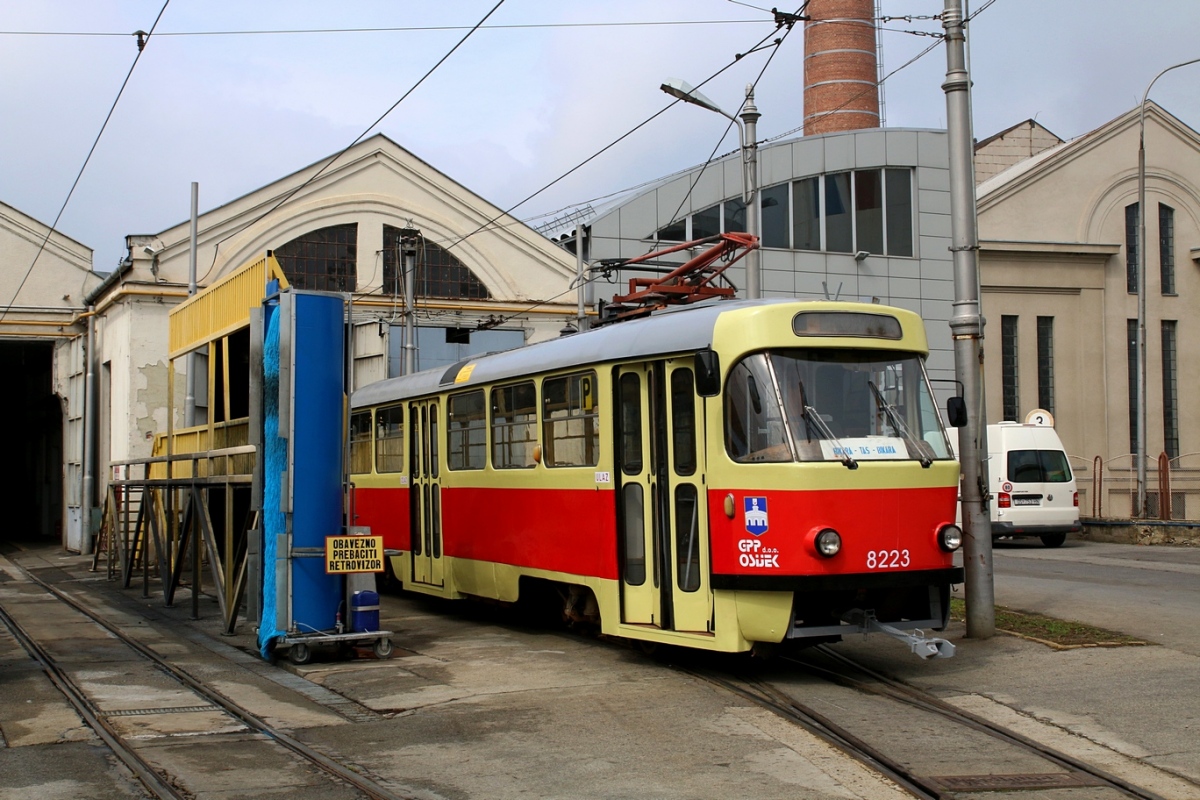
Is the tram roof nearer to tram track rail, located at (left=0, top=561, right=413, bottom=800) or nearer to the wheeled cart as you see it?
the wheeled cart

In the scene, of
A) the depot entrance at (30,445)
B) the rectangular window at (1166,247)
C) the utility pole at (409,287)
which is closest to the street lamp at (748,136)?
the utility pole at (409,287)

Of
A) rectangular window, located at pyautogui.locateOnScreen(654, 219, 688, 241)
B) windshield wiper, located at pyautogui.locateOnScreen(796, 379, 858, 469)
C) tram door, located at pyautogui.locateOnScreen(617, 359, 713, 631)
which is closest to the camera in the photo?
windshield wiper, located at pyautogui.locateOnScreen(796, 379, 858, 469)

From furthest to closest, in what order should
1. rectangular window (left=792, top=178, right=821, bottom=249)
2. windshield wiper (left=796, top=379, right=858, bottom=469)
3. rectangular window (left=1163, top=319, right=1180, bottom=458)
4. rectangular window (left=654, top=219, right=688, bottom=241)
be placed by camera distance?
rectangular window (left=1163, top=319, right=1180, bottom=458)
rectangular window (left=792, top=178, right=821, bottom=249)
rectangular window (left=654, top=219, right=688, bottom=241)
windshield wiper (left=796, top=379, right=858, bottom=469)

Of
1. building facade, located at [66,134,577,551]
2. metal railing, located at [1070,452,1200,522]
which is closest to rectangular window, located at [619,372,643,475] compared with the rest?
building facade, located at [66,134,577,551]

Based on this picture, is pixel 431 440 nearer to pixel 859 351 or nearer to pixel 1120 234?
pixel 859 351

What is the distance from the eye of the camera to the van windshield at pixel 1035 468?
78.5 ft

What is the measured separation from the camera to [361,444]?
1709 cm

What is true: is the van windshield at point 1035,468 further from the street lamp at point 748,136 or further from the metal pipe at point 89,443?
the metal pipe at point 89,443

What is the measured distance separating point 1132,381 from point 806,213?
1129 centimetres

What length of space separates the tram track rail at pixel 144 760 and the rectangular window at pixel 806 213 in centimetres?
2481

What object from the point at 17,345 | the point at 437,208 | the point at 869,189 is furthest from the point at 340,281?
the point at 869,189

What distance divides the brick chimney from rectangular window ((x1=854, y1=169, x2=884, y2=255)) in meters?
8.34

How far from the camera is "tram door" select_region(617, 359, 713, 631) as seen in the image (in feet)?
32.0

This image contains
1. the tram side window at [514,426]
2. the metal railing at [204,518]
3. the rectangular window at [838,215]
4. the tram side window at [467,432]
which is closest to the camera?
the tram side window at [514,426]
